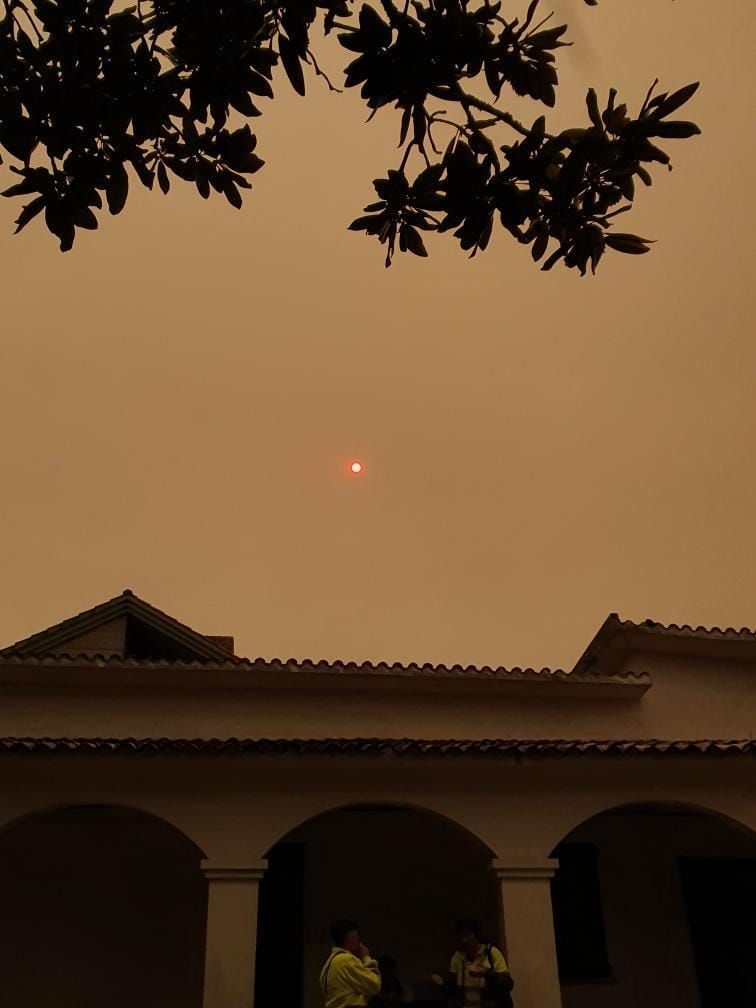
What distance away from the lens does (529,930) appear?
7867mm

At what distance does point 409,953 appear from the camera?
959 centimetres

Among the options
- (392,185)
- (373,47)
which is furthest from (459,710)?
(373,47)

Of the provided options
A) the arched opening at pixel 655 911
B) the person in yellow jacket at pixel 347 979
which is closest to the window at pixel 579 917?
the arched opening at pixel 655 911

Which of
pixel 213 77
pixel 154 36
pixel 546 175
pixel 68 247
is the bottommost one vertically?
pixel 68 247

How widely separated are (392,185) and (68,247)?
1.62m

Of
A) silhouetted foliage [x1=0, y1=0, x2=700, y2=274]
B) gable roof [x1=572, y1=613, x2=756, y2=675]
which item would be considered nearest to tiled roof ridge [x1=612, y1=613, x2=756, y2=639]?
gable roof [x1=572, y1=613, x2=756, y2=675]

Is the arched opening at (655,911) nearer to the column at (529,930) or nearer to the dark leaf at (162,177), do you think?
the column at (529,930)

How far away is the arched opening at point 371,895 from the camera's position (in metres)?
9.31

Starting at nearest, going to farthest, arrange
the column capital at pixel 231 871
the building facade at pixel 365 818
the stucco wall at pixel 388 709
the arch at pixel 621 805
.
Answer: the column capital at pixel 231 871, the building facade at pixel 365 818, the arch at pixel 621 805, the stucco wall at pixel 388 709

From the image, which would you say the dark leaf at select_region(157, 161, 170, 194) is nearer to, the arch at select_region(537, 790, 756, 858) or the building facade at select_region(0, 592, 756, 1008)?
the building facade at select_region(0, 592, 756, 1008)

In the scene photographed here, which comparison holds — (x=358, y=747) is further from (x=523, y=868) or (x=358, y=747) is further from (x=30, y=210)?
(x=30, y=210)

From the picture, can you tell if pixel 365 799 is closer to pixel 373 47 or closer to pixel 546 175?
pixel 546 175

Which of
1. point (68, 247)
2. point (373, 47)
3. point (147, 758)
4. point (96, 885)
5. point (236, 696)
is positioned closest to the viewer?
point (373, 47)

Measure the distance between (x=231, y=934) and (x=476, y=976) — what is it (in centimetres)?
203
